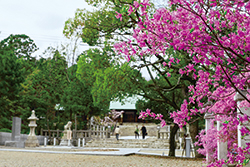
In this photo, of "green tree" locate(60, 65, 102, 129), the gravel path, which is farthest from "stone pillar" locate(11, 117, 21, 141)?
the gravel path

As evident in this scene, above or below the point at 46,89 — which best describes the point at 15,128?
below

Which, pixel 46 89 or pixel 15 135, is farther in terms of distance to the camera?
pixel 46 89

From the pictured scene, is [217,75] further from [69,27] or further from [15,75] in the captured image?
[15,75]

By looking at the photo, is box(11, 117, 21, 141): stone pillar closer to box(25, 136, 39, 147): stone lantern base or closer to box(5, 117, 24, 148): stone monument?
→ box(5, 117, 24, 148): stone monument

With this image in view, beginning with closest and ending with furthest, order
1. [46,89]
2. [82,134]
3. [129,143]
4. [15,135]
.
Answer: [15,135], [129,143], [82,134], [46,89]

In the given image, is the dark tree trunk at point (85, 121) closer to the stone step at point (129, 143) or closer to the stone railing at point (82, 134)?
the stone railing at point (82, 134)

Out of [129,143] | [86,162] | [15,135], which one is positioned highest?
[15,135]

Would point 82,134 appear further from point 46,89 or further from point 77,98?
point 46,89

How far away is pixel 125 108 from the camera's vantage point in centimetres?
4247

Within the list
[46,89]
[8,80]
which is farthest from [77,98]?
[8,80]

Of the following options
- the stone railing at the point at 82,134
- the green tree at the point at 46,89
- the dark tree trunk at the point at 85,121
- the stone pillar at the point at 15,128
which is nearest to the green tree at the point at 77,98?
the dark tree trunk at the point at 85,121

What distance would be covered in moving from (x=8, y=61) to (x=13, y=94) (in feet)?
8.70

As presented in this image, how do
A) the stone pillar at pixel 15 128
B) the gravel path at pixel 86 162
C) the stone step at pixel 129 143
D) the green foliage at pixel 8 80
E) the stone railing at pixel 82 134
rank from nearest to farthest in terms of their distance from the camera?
the gravel path at pixel 86 162
the stone pillar at pixel 15 128
the green foliage at pixel 8 80
the stone step at pixel 129 143
the stone railing at pixel 82 134

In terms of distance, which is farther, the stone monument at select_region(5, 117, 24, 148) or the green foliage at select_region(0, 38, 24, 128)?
the green foliage at select_region(0, 38, 24, 128)
